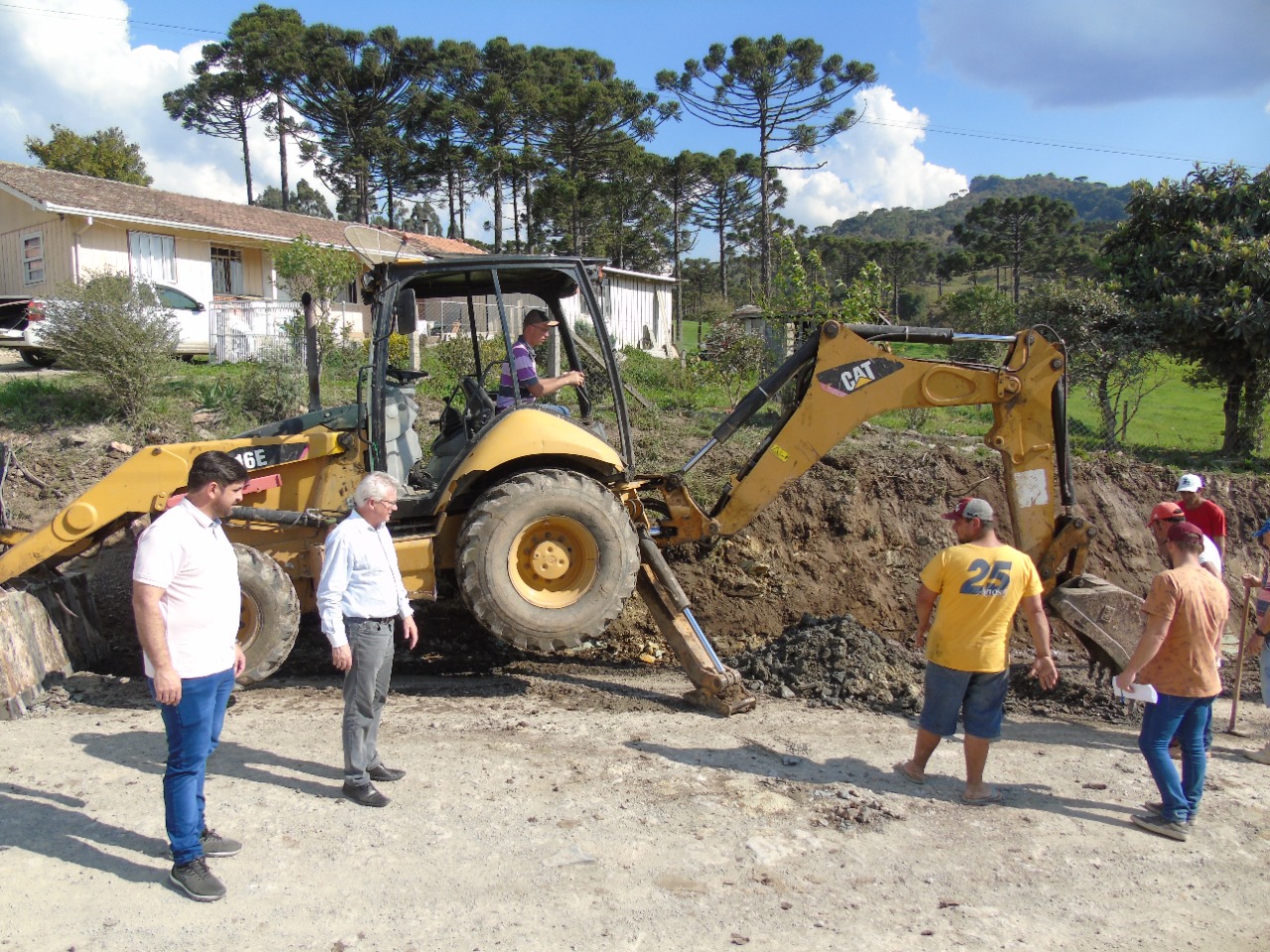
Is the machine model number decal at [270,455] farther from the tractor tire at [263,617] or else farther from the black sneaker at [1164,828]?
the black sneaker at [1164,828]

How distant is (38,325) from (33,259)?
426 inches

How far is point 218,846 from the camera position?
4.01 metres

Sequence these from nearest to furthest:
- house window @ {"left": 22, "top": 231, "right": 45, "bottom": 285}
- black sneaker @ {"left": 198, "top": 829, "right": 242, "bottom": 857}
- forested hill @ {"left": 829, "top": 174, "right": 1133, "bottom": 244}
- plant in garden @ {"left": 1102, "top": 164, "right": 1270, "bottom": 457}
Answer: black sneaker @ {"left": 198, "top": 829, "right": 242, "bottom": 857}
plant in garden @ {"left": 1102, "top": 164, "right": 1270, "bottom": 457}
house window @ {"left": 22, "top": 231, "right": 45, "bottom": 285}
forested hill @ {"left": 829, "top": 174, "right": 1133, "bottom": 244}

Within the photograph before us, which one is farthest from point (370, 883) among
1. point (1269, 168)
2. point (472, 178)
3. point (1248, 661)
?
point (472, 178)

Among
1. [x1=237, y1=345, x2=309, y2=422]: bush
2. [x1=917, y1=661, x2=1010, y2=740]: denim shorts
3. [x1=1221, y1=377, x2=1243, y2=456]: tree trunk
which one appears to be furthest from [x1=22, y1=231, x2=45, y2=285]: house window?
[x1=1221, y1=377, x2=1243, y2=456]: tree trunk

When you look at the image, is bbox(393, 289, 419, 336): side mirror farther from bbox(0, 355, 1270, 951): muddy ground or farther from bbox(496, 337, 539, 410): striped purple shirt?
bbox(0, 355, 1270, 951): muddy ground

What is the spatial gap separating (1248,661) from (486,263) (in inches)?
273

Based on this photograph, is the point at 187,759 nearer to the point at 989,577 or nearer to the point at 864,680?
the point at 989,577

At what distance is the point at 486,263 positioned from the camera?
613 cm

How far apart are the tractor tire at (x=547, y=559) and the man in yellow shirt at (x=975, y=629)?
2.04 m

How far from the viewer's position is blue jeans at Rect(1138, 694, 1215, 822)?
4617 mm

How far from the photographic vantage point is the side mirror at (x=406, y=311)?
5.84m

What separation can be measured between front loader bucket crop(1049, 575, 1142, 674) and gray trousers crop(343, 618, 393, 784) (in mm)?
4291

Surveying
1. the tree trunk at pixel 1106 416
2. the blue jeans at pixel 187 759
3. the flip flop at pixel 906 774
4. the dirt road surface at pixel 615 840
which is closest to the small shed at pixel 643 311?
the tree trunk at pixel 1106 416
